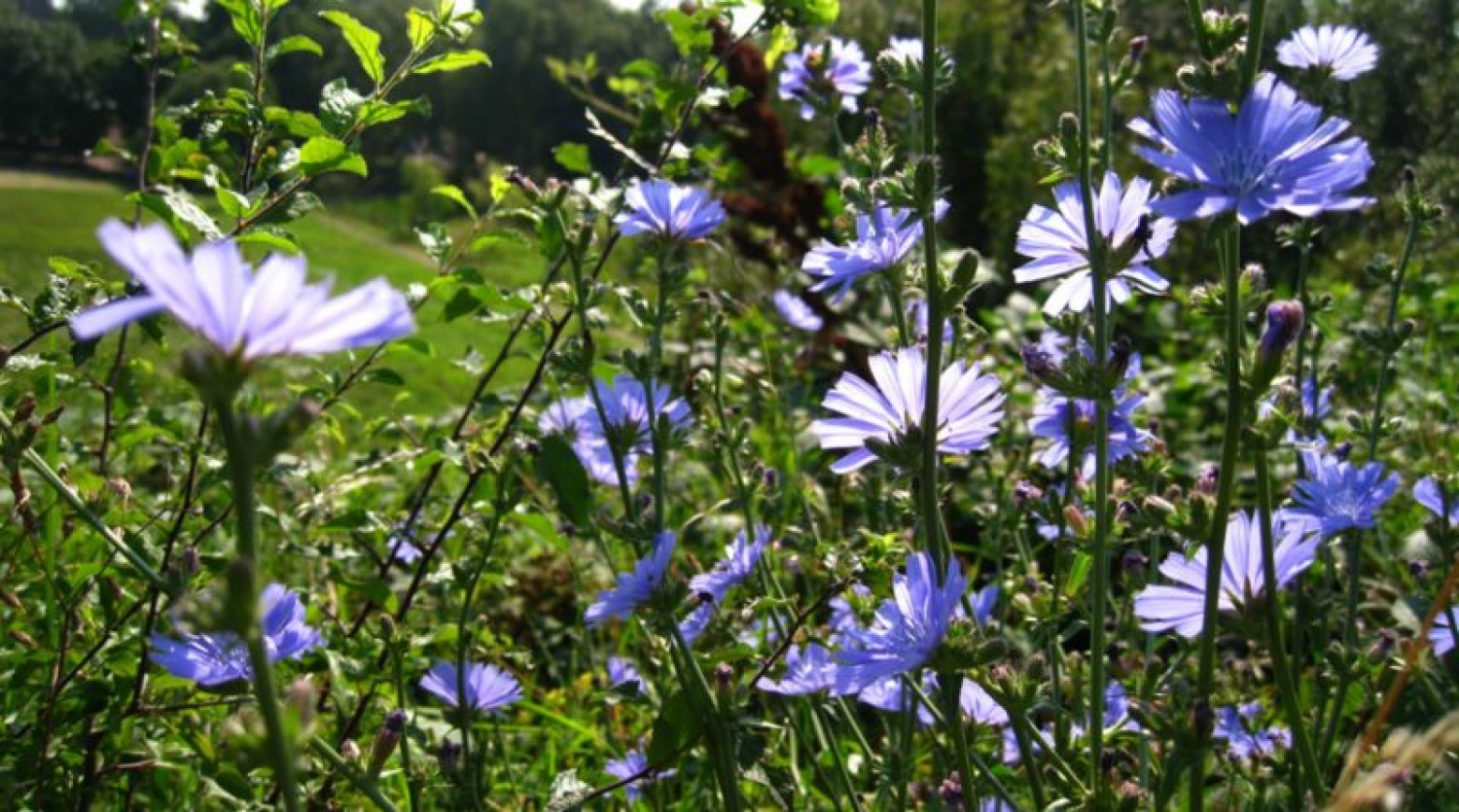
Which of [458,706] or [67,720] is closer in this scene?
[458,706]

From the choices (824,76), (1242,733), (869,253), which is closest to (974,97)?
(824,76)

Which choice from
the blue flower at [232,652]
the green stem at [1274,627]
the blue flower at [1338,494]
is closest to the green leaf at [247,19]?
the blue flower at [232,652]

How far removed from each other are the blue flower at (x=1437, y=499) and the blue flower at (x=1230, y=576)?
0.55 meters

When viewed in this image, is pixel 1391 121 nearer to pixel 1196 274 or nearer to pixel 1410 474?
pixel 1196 274

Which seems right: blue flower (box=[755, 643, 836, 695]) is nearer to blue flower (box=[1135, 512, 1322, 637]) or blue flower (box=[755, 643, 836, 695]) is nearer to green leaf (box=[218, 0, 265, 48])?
blue flower (box=[1135, 512, 1322, 637])

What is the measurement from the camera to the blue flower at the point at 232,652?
1.53 m

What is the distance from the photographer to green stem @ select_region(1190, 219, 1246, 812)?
1.20 metres

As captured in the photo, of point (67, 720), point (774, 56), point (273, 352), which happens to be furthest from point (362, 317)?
point (774, 56)

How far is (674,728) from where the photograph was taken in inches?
65.5

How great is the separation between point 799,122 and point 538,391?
6.13 metres

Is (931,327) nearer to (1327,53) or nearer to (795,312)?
(1327,53)

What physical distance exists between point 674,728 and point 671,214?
746 millimetres

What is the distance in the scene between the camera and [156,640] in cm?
156

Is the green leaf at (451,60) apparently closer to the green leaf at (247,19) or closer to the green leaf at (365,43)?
the green leaf at (365,43)
